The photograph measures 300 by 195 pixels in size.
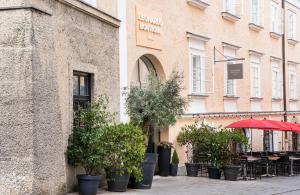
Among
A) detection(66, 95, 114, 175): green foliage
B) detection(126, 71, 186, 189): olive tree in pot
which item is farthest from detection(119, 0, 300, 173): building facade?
detection(66, 95, 114, 175): green foliage

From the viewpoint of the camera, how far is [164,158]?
19266 mm

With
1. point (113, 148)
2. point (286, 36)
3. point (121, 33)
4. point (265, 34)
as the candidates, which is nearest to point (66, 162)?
point (113, 148)

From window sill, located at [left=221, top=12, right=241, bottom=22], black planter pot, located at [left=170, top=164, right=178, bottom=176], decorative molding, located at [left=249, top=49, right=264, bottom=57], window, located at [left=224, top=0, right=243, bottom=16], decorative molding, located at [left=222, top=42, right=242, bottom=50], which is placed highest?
window, located at [left=224, top=0, right=243, bottom=16]

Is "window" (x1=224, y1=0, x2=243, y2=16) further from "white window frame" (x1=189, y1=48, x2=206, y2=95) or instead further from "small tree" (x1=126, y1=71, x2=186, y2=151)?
"small tree" (x1=126, y1=71, x2=186, y2=151)

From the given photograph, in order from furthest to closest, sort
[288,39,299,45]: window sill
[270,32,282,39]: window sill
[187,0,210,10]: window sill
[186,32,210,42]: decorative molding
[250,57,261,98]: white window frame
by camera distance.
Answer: [288,39,299,45]: window sill → [270,32,282,39]: window sill → [250,57,261,98]: white window frame → [187,0,210,10]: window sill → [186,32,210,42]: decorative molding

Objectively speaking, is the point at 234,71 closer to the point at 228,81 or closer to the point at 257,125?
the point at 228,81

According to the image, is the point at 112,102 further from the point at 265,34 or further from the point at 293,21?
the point at 293,21

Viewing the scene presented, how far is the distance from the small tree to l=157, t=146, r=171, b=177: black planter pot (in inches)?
95.5

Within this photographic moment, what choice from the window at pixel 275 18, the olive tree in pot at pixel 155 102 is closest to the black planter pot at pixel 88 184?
the olive tree in pot at pixel 155 102

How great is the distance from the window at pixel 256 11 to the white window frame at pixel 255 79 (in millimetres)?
1825

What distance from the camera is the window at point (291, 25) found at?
33.6 m

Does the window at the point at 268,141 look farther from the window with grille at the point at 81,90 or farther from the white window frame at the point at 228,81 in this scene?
the window with grille at the point at 81,90

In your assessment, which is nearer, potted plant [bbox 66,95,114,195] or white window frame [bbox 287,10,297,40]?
potted plant [bbox 66,95,114,195]

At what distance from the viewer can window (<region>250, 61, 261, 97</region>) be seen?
2810 cm
